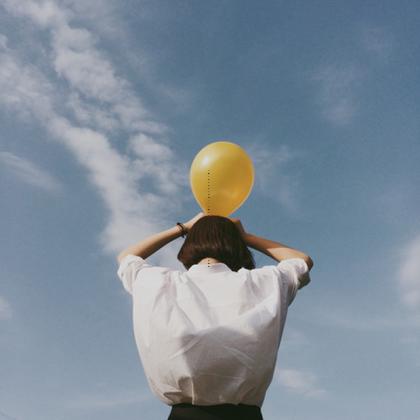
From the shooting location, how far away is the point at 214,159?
3.66 m

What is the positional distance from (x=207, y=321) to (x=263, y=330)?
0.28 metres

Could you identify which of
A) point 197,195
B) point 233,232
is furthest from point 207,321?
point 197,195

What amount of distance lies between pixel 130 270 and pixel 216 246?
0.54 meters

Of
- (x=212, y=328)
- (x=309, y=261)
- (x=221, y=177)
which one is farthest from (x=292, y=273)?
(x=221, y=177)

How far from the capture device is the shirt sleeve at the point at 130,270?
2814 millimetres

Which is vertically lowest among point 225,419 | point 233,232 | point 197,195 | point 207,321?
point 225,419

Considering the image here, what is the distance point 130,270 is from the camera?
9.32ft

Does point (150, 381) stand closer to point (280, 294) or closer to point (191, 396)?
point (191, 396)

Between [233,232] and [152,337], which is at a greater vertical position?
[233,232]

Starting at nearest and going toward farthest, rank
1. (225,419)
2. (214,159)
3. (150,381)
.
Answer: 1. (225,419)
2. (150,381)
3. (214,159)

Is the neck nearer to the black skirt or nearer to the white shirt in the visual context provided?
the white shirt

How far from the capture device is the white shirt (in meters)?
2.27

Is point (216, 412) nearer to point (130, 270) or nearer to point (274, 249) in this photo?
point (130, 270)

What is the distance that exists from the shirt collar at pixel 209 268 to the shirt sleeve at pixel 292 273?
0.30m
